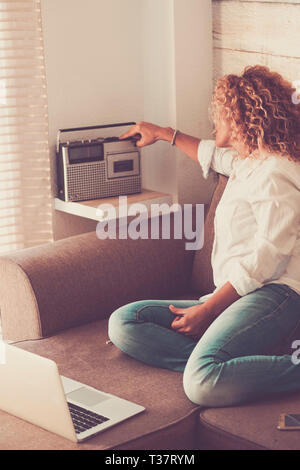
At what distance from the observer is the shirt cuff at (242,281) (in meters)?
2.08

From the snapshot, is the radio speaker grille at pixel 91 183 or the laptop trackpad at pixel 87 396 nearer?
the laptop trackpad at pixel 87 396

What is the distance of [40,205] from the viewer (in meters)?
2.88

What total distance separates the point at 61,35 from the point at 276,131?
1.04 m

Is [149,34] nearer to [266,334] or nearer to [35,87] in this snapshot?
[35,87]

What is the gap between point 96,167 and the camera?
2785mm

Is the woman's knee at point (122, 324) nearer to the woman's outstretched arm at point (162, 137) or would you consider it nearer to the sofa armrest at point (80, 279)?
the sofa armrest at point (80, 279)

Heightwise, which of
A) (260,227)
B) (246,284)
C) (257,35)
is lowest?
(246,284)

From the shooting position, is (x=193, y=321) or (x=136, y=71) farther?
(x=136, y=71)

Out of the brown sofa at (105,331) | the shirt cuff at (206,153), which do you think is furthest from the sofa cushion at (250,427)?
the shirt cuff at (206,153)

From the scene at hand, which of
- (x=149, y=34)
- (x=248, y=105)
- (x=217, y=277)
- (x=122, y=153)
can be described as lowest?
(x=217, y=277)

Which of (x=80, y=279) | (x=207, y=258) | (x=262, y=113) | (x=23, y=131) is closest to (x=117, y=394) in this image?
(x=80, y=279)

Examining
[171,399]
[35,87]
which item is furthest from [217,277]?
[35,87]

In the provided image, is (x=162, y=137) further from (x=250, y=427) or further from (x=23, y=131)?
(x=250, y=427)

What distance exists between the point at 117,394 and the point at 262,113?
874mm
